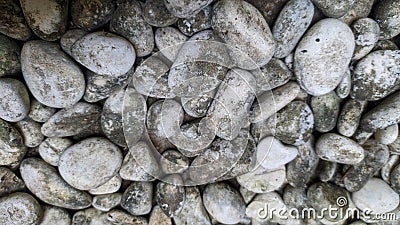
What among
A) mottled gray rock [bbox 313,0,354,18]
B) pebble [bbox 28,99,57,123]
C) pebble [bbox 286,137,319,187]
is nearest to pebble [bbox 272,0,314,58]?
mottled gray rock [bbox 313,0,354,18]

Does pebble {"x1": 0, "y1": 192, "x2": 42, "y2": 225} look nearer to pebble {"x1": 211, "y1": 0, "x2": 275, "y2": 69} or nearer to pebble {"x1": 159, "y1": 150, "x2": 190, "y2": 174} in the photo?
pebble {"x1": 159, "y1": 150, "x2": 190, "y2": 174}

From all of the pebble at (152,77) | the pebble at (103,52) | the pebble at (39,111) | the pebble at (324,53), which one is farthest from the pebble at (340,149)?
the pebble at (39,111)

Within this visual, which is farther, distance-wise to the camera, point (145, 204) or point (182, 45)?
point (145, 204)

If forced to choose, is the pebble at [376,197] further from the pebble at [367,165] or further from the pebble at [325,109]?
the pebble at [325,109]

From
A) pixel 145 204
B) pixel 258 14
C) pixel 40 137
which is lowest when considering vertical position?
pixel 145 204

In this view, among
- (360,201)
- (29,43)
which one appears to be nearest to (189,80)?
(29,43)

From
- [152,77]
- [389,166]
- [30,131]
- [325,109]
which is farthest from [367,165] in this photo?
[30,131]

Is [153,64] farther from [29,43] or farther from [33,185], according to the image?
[33,185]
